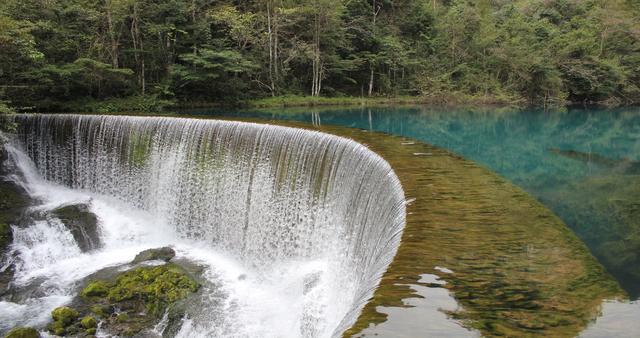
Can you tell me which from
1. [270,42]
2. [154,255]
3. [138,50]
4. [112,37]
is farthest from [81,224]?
[270,42]

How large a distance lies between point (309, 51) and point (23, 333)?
58.5 ft

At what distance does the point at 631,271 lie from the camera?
557cm

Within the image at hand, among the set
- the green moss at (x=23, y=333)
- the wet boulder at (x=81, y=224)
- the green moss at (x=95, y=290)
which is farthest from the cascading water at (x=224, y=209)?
the green moss at (x=23, y=333)

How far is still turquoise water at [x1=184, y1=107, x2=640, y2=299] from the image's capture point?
711cm

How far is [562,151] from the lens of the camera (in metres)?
14.2

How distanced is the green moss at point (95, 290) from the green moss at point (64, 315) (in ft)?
1.84

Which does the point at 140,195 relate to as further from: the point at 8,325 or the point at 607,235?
the point at 607,235

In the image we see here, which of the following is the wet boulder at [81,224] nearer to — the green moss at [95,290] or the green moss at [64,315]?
the green moss at [95,290]

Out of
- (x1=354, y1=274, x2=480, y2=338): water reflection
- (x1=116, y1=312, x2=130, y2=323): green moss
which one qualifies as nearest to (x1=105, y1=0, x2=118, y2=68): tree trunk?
(x1=116, y1=312, x2=130, y2=323): green moss

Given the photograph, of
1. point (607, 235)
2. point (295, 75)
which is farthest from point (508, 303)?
point (295, 75)

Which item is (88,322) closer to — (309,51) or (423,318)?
(423,318)

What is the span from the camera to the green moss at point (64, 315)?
276 inches

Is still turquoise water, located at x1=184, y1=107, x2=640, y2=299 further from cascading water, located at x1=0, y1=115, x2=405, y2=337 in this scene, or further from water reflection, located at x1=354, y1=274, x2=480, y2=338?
cascading water, located at x1=0, y1=115, x2=405, y2=337

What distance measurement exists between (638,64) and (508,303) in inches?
1334
